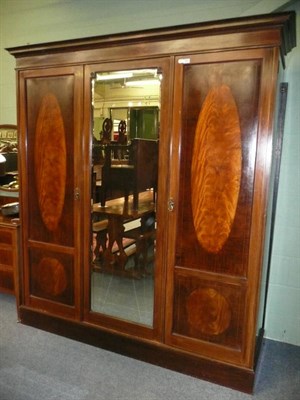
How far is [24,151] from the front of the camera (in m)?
2.38

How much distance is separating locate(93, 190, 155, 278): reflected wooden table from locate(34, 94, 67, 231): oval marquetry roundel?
1.10ft

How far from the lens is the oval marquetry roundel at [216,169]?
179 cm

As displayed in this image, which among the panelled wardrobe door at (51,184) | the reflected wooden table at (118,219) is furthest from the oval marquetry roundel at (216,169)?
the panelled wardrobe door at (51,184)

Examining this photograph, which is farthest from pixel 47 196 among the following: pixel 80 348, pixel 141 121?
pixel 80 348

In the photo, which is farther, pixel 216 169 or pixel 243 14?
pixel 243 14

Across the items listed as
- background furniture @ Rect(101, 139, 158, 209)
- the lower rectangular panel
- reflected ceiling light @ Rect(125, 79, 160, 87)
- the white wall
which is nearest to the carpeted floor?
the lower rectangular panel

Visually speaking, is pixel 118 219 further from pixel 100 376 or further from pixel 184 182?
pixel 100 376

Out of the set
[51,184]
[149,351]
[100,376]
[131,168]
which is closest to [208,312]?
[149,351]

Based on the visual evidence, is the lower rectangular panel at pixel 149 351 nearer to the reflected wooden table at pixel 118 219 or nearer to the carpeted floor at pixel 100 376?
the carpeted floor at pixel 100 376

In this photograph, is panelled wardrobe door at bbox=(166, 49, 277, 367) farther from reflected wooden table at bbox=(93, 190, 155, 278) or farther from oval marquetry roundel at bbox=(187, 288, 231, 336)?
reflected wooden table at bbox=(93, 190, 155, 278)

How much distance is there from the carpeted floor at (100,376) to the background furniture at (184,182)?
87 millimetres

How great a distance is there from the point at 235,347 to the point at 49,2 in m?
3.23

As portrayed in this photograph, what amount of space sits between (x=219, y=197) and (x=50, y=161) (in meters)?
1.26

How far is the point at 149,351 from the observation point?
7.14 feet
